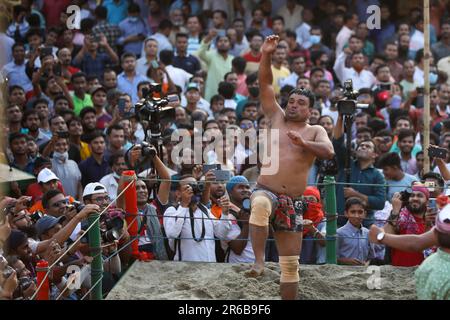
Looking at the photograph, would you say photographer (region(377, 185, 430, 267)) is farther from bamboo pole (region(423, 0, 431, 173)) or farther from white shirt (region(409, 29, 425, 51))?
white shirt (region(409, 29, 425, 51))

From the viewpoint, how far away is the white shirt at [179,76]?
14977mm

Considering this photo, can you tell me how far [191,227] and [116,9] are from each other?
7.58m

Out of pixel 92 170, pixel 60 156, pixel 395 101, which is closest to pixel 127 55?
pixel 92 170

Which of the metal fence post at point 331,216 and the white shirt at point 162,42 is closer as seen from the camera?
the metal fence post at point 331,216

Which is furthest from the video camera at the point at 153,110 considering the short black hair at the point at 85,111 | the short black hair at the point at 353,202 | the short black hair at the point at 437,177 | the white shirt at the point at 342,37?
the white shirt at the point at 342,37

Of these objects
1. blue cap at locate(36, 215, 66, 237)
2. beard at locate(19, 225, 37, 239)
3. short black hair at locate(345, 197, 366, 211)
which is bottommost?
beard at locate(19, 225, 37, 239)

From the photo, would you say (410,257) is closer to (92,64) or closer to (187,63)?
(187,63)

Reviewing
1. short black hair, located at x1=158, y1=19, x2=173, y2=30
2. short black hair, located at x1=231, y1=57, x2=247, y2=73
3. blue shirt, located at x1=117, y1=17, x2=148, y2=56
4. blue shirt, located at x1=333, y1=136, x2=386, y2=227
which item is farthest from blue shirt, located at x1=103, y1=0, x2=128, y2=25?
blue shirt, located at x1=333, y1=136, x2=386, y2=227

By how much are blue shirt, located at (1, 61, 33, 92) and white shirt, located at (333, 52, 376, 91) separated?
15.0 feet

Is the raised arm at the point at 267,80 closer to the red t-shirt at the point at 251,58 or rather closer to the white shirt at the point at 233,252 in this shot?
the white shirt at the point at 233,252

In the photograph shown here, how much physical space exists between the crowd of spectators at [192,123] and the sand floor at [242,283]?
253 millimetres

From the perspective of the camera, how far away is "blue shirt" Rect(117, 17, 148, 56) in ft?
53.3

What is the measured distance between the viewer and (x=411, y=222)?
992cm
